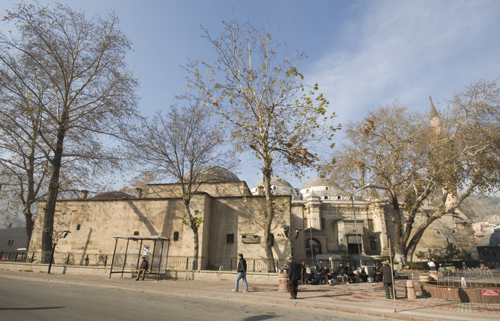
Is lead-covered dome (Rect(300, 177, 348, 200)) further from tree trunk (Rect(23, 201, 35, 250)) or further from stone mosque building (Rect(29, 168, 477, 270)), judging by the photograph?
tree trunk (Rect(23, 201, 35, 250))

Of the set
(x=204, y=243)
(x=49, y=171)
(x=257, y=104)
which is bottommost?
(x=204, y=243)

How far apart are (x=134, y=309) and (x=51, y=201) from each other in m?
13.8

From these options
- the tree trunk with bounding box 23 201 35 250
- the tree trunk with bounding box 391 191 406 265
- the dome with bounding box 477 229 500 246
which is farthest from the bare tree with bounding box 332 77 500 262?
the dome with bounding box 477 229 500 246

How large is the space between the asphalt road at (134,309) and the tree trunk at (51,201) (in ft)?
28.8

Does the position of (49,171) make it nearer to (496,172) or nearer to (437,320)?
(437,320)

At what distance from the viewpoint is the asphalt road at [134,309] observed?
611cm

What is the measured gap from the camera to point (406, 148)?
20.8 meters

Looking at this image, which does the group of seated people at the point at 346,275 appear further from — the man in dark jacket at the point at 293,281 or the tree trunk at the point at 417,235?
the tree trunk at the point at 417,235

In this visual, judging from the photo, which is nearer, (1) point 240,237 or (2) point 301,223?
(1) point 240,237

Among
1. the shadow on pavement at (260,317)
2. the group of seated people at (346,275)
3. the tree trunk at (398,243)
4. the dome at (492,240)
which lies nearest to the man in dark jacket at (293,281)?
the shadow on pavement at (260,317)

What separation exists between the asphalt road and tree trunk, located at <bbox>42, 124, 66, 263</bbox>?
346 inches

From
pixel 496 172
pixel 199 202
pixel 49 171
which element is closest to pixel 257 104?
pixel 199 202

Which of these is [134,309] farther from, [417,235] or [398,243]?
[417,235]

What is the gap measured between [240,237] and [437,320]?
14979mm
